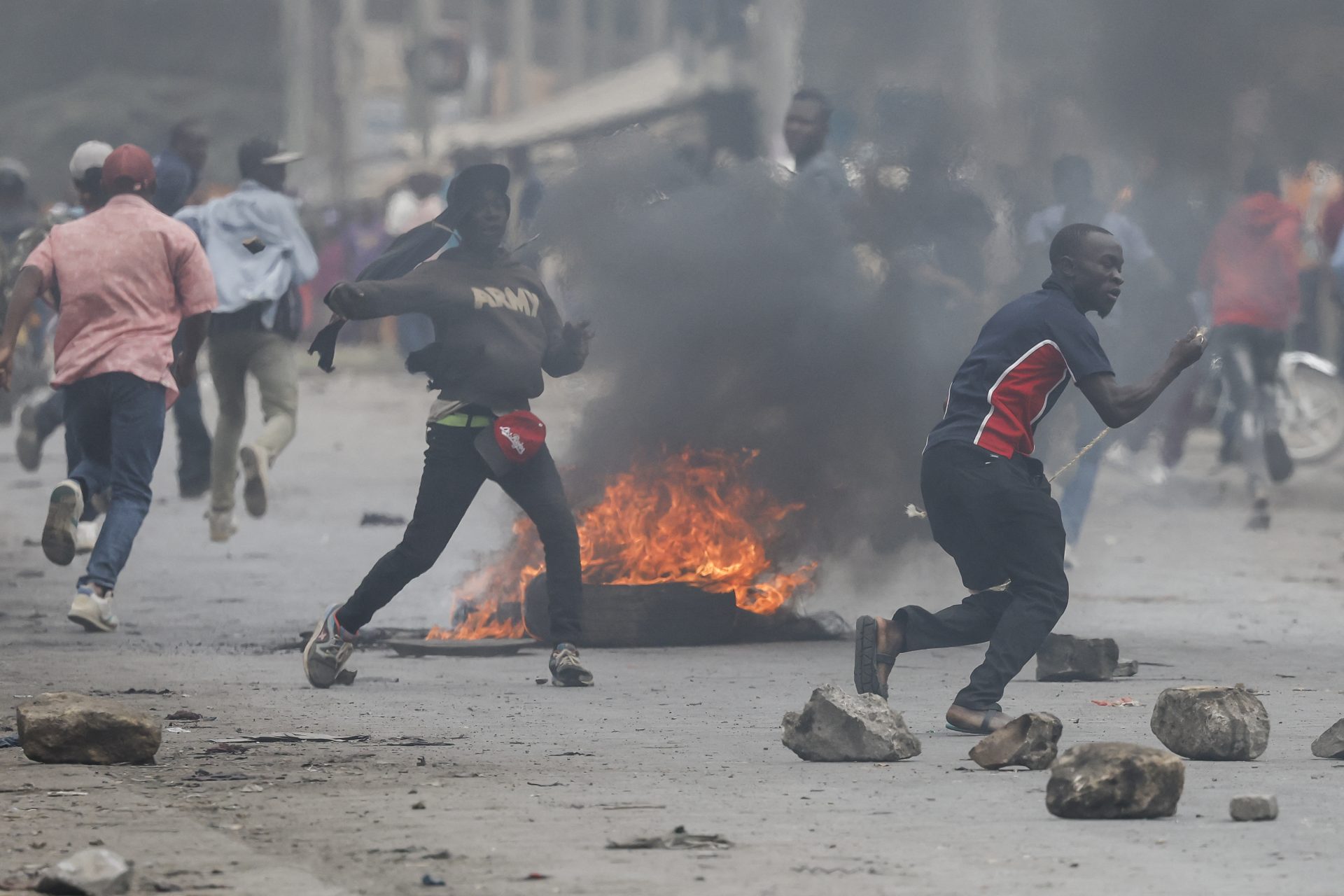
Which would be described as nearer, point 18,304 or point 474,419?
point 474,419

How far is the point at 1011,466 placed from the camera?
637 cm

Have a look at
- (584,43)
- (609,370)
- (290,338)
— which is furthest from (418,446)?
(584,43)

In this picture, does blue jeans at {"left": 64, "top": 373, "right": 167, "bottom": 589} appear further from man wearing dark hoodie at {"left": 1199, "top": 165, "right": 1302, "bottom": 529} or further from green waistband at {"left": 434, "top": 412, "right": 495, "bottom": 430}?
man wearing dark hoodie at {"left": 1199, "top": 165, "right": 1302, "bottom": 529}

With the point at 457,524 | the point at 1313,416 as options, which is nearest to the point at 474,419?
the point at 457,524

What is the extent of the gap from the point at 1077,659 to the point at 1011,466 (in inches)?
50.1

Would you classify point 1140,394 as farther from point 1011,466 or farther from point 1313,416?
point 1313,416

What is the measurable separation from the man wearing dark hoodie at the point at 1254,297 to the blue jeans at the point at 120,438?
704cm

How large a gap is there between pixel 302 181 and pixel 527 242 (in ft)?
97.4

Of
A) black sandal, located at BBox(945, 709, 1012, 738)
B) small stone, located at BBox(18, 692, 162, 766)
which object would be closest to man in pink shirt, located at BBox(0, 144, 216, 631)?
small stone, located at BBox(18, 692, 162, 766)

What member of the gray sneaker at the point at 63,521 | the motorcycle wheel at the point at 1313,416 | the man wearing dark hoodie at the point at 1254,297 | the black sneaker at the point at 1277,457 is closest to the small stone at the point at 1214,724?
the gray sneaker at the point at 63,521

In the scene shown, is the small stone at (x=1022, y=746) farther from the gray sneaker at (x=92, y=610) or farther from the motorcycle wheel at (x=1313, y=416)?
the motorcycle wheel at (x=1313, y=416)

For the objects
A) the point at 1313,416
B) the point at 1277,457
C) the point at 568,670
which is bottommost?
the point at 568,670

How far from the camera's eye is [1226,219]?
13.4 meters

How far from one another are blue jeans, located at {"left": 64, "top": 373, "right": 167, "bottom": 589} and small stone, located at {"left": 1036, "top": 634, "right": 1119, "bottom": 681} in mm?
3235
